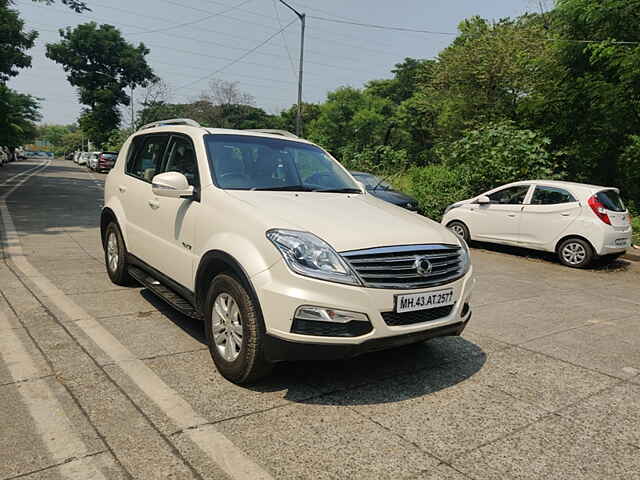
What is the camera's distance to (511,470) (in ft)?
8.30

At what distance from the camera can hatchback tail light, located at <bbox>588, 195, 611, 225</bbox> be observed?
8.58 meters

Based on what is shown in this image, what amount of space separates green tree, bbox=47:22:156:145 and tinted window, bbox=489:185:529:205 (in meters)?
58.9

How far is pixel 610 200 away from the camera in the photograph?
29.1 ft

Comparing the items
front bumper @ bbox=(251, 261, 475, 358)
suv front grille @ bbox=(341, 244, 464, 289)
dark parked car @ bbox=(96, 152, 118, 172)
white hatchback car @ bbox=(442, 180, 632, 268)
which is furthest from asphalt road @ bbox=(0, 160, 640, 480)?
dark parked car @ bbox=(96, 152, 118, 172)

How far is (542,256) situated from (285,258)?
8.54 m

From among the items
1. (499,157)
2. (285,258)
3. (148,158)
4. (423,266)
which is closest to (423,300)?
(423,266)

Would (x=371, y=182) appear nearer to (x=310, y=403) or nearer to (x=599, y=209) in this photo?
(x=599, y=209)

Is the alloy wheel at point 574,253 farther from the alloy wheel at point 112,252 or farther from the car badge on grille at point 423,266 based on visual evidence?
the alloy wheel at point 112,252

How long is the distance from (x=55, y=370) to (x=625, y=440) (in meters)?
3.76

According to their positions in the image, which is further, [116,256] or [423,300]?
[116,256]

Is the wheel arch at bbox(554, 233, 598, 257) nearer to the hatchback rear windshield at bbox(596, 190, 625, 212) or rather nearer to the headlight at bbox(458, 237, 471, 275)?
the hatchback rear windshield at bbox(596, 190, 625, 212)

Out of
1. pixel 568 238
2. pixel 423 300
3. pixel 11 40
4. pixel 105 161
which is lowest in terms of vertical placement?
pixel 568 238

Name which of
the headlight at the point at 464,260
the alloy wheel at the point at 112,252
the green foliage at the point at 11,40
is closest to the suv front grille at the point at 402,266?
the headlight at the point at 464,260

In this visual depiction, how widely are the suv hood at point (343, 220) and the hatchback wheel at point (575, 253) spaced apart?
6172 millimetres
